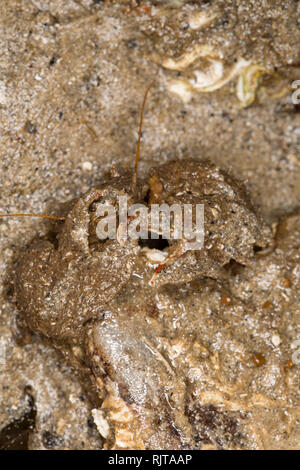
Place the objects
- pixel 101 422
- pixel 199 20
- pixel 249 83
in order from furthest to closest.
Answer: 1. pixel 249 83
2. pixel 199 20
3. pixel 101 422

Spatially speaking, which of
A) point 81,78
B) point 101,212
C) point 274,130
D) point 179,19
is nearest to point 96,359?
point 101,212

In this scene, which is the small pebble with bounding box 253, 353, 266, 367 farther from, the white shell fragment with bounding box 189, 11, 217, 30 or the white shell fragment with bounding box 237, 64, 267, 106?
the white shell fragment with bounding box 189, 11, 217, 30

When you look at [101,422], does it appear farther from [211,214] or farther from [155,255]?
[211,214]

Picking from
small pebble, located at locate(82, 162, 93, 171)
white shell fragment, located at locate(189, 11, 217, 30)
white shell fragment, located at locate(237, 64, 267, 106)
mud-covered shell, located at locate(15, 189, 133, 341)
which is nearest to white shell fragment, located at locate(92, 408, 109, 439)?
mud-covered shell, located at locate(15, 189, 133, 341)

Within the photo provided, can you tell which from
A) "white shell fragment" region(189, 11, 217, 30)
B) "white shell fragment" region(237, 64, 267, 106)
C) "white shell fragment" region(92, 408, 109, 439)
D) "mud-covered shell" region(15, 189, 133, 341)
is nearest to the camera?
"mud-covered shell" region(15, 189, 133, 341)

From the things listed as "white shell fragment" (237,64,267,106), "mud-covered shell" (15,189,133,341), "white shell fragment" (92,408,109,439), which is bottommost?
"white shell fragment" (92,408,109,439)

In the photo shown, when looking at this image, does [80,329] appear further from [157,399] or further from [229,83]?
[229,83]

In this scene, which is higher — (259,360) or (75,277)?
(75,277)

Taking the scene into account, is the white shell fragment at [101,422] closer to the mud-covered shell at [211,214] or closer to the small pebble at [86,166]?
the mud-covered shell at [211,214]

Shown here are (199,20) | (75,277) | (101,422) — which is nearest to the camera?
(75,277)

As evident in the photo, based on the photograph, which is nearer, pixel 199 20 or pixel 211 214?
pixel 211 214

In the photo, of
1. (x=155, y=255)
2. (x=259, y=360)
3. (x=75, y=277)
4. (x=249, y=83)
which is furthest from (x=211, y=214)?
(x=249, y=83)
